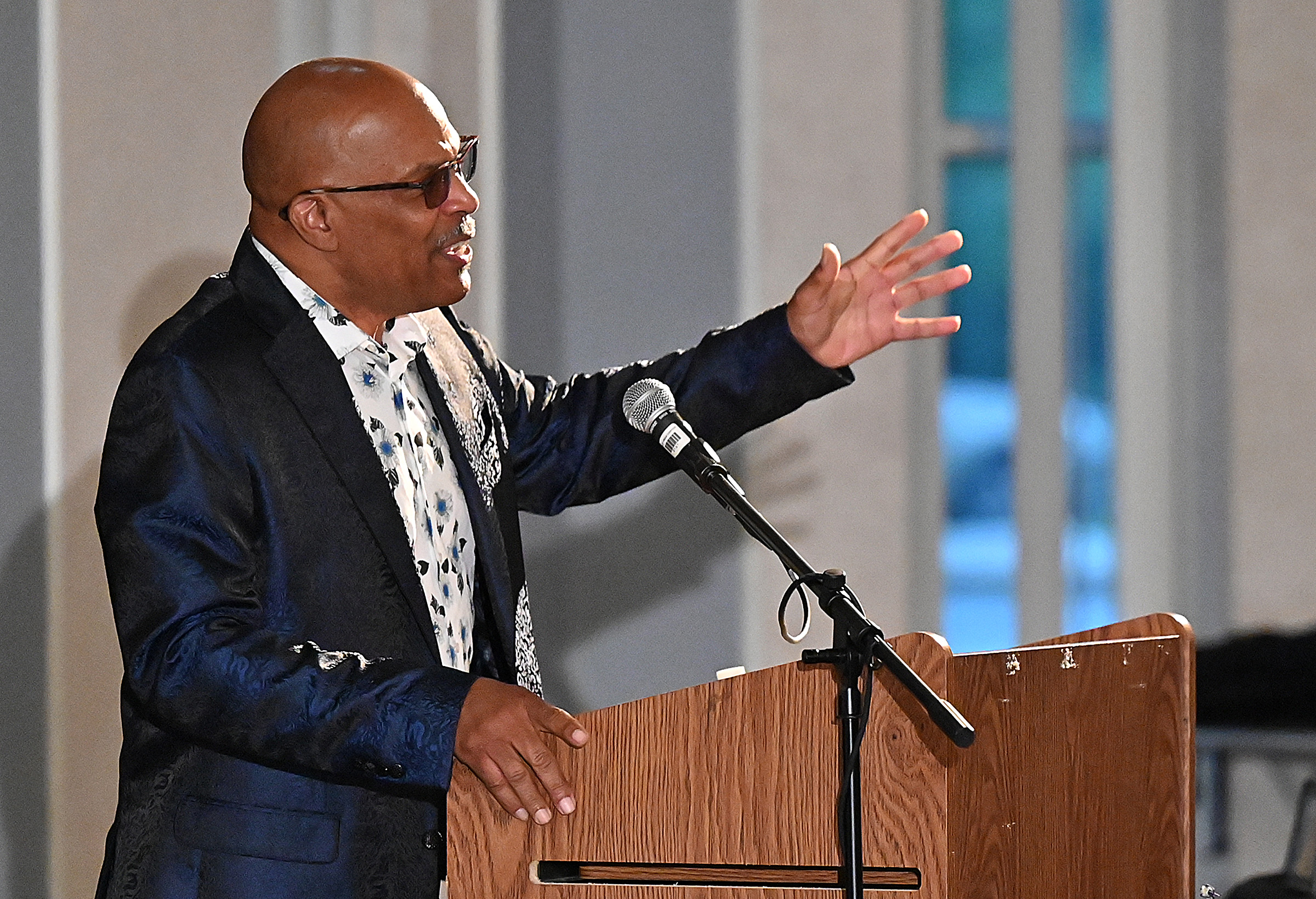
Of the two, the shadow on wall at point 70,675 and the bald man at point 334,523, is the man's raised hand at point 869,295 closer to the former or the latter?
the bald man at point 334,523

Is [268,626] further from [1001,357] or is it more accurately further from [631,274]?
[1001,357]

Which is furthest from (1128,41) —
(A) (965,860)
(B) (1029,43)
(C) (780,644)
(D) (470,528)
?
(A) (965,860)

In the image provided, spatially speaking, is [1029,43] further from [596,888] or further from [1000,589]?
[596,888]

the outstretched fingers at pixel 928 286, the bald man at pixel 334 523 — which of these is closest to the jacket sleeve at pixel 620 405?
the bald man at pixel 334 523

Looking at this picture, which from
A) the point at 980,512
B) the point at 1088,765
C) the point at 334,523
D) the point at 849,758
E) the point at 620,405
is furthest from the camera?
the point at 980,512

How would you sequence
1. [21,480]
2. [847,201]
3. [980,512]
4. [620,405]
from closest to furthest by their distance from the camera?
[620,405], [21,480], [847,201], [980,512]

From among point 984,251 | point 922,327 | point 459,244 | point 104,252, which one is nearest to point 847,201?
point 984,251

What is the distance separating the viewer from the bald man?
4.60 feet

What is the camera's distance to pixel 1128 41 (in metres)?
4.09

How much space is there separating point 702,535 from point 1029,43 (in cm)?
173

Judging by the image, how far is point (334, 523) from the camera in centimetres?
160

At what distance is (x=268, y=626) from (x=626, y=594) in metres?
1.72

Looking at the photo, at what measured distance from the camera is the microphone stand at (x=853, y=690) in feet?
4.05

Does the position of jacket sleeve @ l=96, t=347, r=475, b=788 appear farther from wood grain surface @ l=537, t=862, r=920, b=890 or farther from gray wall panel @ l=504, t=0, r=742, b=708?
gray wall panel @ l=504, t=0, r=742, b=708
